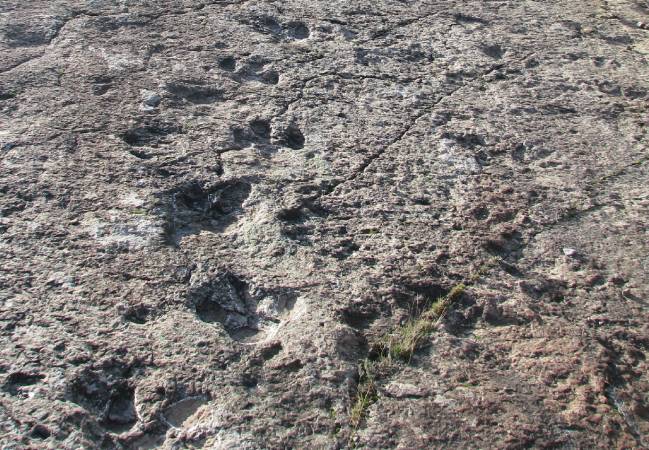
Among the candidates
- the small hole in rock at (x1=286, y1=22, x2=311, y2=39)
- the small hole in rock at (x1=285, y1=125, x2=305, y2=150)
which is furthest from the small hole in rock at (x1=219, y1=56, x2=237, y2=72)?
the small hole in rock at (x1=285, y1=125, x2=305, y2=150)

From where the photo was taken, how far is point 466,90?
91.6 inches

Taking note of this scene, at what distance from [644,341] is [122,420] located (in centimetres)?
103

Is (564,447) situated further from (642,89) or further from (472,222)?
(642,89)

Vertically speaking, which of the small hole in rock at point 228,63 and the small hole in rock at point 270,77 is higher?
the small hole in rock at point 228,63

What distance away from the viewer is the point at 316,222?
1827 mm

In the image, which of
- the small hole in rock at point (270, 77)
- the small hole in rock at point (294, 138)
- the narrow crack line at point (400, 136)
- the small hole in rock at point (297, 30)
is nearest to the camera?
the narrow crack line at point (400, 136)

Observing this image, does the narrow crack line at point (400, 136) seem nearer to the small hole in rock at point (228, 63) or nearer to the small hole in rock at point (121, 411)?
the small hole in rock at point (228, 63)

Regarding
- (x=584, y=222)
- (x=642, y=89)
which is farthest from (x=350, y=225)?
(x=642, y=89)

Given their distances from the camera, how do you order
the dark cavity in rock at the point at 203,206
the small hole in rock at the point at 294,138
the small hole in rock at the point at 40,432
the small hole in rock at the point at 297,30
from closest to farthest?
the small hole in rock at the point at 40,432 → the dark cavity in rock at the point at 203,206 → the small hole in rock at the point at 294,138 → the small hole in rock at the point at 297,30

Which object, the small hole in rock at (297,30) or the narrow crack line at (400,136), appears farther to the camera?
the small hole in rock at (297,30)

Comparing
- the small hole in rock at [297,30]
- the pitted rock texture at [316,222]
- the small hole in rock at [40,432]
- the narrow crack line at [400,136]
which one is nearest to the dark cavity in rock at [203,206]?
the pitted rock texture at [316,222]

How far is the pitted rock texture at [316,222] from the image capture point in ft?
4.64

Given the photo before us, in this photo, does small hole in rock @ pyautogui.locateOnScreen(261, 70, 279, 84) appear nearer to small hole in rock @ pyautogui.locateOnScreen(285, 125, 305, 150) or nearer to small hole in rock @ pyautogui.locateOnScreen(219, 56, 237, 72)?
small hole in rock @ pyautogui.locateOnScreen(219, 56, 237, 72)

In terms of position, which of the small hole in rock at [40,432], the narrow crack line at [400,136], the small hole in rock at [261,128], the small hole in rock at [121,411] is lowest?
the narrow crack line at [400,136]
